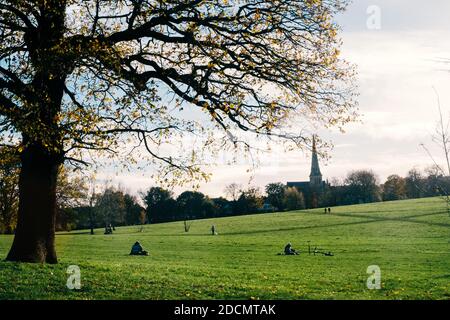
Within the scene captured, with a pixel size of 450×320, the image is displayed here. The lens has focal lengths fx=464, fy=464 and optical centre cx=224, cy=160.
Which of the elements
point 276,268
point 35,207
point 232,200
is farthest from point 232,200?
point 35,207

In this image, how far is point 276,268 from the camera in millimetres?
30953

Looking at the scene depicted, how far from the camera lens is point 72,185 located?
206 feet

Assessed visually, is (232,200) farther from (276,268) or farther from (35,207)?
(35,207)

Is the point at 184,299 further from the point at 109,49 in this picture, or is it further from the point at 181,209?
the point at 181,209

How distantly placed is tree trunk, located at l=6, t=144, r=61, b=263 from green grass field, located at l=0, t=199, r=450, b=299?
1152 millimetres

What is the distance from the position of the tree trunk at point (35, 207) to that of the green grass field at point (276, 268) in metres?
1.15

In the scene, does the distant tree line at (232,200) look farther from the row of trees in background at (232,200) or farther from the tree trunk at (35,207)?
the tree trunk at (35,207)

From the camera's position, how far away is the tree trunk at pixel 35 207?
746 inches

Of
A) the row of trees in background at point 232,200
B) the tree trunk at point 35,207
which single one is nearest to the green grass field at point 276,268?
the tree trunk at point 35,207

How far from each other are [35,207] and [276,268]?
17.2 meters

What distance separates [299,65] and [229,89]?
3044 millimetres

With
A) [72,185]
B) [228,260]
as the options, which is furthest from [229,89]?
[72,185]

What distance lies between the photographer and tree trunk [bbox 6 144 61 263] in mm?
18938

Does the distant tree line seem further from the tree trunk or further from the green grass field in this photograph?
the tree trunk
